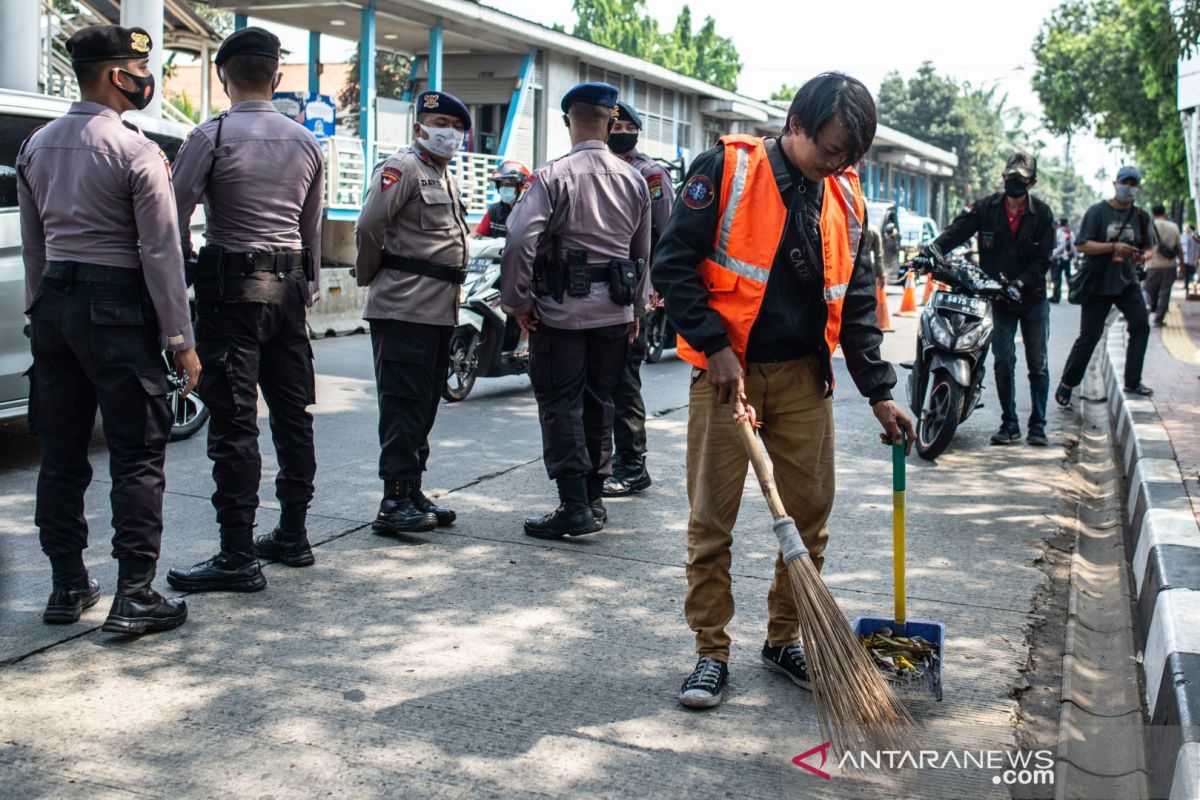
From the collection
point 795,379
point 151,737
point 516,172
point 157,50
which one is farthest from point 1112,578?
point 157,50

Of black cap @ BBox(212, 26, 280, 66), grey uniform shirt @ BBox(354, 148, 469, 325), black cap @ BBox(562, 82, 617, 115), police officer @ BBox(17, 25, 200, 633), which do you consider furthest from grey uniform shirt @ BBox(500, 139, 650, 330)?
police officer @ BBox(17, 25, 200, 633)

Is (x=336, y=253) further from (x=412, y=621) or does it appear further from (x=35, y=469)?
(x=412, y=621)

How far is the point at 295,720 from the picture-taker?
11.7ft

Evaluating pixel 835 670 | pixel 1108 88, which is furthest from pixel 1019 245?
pixel 1108 88

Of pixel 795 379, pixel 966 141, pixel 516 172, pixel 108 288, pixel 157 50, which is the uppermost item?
pixel 966 141

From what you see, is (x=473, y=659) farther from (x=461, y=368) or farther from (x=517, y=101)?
(x=517, y=101)

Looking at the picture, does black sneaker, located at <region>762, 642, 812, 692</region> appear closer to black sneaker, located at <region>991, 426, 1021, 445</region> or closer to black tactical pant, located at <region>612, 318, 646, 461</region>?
black tactical pant, located at <region>612, 318, 646, 461</region>

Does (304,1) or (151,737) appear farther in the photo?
(304,1)

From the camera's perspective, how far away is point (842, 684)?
334 cm

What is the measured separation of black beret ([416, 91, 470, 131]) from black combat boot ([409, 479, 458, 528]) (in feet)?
5.26

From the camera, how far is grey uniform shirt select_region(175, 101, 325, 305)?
4617 millimetres

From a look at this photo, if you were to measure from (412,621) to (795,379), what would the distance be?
1.64 meters

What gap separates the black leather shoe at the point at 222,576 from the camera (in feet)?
15.5

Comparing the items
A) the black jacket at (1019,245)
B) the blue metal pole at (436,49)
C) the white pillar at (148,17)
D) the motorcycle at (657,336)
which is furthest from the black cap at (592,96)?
the blue metal pole at (436,49)
